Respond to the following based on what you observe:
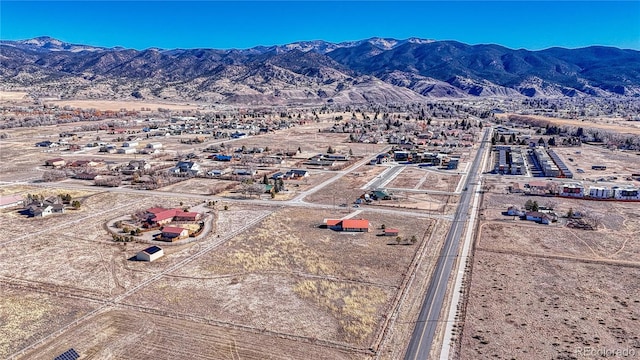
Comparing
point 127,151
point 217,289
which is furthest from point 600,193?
point 127,151

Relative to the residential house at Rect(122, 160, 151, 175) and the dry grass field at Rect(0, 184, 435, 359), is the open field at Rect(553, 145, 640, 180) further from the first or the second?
the residential house at Rect(122, 160, 151, 175)

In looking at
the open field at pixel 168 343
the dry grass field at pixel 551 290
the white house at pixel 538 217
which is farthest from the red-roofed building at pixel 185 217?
the white house at pixel 538 217

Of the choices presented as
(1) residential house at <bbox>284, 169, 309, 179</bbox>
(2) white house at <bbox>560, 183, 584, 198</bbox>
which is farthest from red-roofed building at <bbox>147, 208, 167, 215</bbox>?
(2) white house at <bbox>560, 183, 584, 198</bbox>

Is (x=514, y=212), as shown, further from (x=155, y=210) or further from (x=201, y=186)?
(x=201, y=186)

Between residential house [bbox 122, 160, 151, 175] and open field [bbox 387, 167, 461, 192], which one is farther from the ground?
residential house [bbox 122, 160, 151, 175]

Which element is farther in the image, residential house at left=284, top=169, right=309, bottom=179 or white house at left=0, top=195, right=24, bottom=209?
residential house at left=284, top=169, right=309, bottom=179

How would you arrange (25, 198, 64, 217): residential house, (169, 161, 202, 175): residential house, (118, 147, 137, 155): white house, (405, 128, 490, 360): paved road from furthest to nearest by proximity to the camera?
(118, 147, 137, 155): white house < (169, 161, 202, 175): residential house < (25, 198, 64, 217): residential house < (405, 128, 490, 360): paved road

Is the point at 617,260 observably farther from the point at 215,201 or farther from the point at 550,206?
the point at 215,201

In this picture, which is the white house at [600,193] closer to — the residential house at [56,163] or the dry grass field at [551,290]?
the dry grass field at [551,290]
